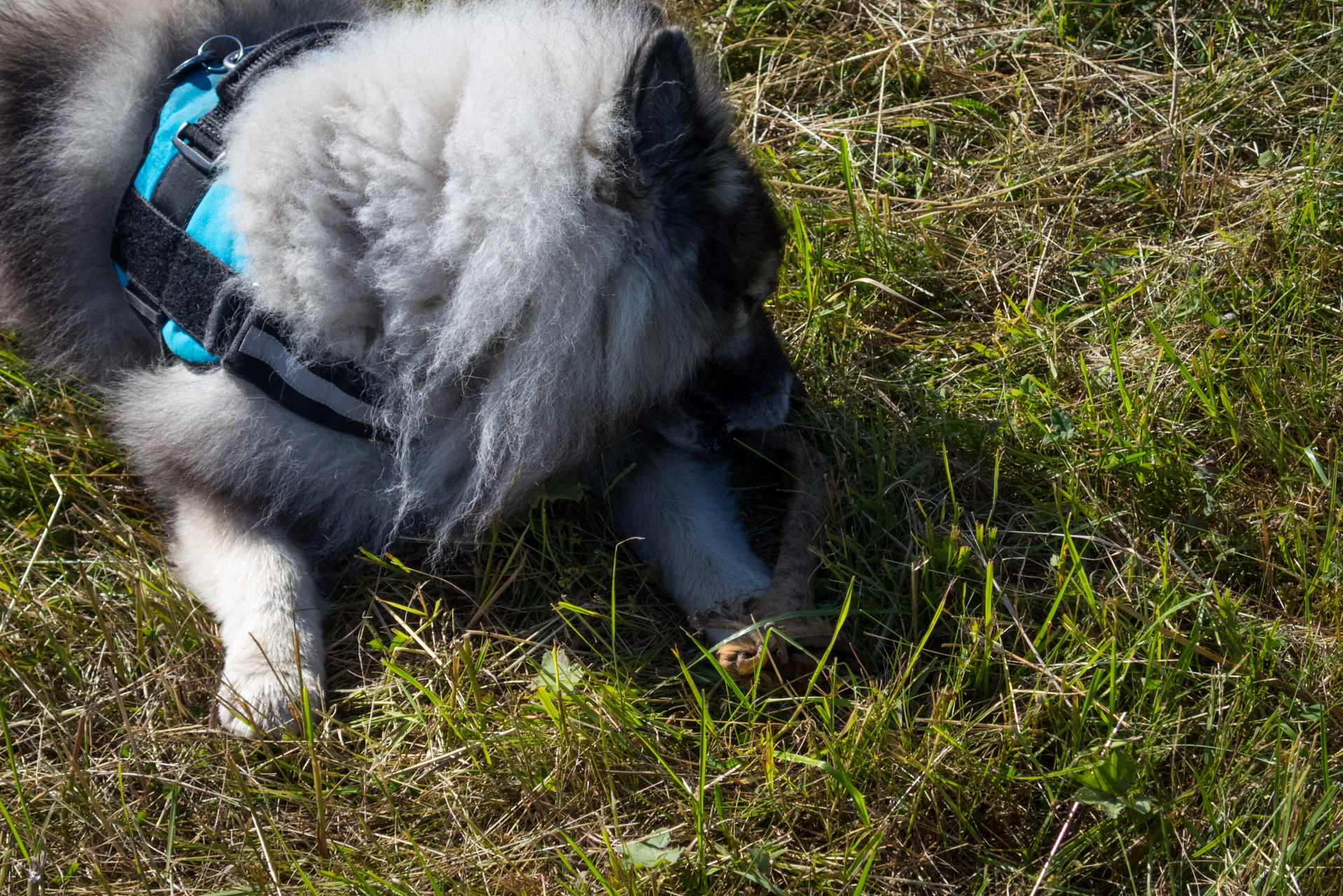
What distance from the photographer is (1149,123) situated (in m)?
3.02

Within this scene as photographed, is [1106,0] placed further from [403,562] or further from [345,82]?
[403,562]

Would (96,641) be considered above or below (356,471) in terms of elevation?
below

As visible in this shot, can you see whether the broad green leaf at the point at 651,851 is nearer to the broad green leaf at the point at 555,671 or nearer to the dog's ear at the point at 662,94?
the broad green leaf at the point at 555,671

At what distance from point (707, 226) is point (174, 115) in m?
1.17

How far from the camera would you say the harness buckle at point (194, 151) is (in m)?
1.86

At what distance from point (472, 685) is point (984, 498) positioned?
1228mm

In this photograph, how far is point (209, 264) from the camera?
6.00 feet

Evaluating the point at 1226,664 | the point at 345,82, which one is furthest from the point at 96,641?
the point at 1226,664

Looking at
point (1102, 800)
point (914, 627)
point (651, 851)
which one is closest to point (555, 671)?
point (651, 851)

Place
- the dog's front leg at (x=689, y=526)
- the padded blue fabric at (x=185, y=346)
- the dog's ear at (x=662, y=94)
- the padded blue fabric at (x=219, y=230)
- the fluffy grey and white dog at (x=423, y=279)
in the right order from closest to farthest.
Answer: the dog's ear at (x=662, y=94)
the fluffy grey and white dog at (x=423, y=279)
the padded blue fabric at (x=219, y=230)
the padded blue fabric at (x=185, y=346)
the dog's front leg at (x=689, y=526)

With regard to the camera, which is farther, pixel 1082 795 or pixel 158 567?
pixel 158 567

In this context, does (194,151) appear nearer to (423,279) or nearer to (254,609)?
(423,279)

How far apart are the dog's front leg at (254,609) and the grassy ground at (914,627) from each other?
2.8 inches

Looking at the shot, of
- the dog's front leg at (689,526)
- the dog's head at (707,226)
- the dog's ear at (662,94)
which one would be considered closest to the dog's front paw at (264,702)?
the dog's front leg at (689,526)
